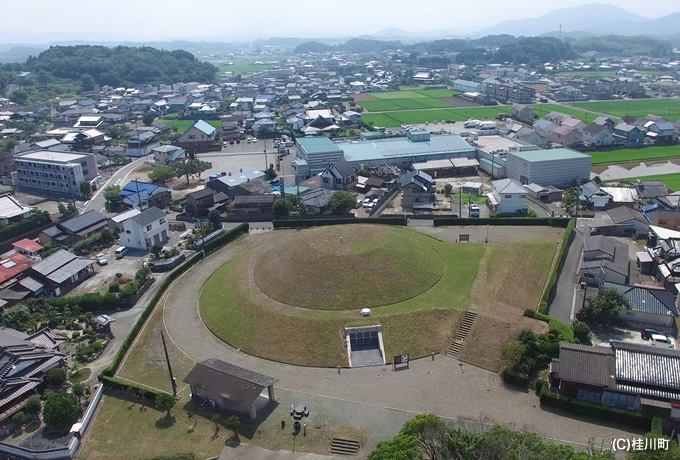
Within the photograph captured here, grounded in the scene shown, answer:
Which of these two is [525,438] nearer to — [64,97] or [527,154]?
[527,154]

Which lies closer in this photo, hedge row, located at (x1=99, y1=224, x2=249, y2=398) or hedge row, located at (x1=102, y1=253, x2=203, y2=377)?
hedge row, located at (x1=99, y1=224, x2=249, y2=398)

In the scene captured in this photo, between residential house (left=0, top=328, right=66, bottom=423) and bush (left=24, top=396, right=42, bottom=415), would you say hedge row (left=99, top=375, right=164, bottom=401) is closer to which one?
bush (left=24, top=396, right=42, bottom=415)

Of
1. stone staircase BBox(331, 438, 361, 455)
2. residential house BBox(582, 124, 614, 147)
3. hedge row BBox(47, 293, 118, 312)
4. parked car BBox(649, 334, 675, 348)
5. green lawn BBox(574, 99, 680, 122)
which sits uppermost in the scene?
green lawn BBox(574, 99, 680, 122)

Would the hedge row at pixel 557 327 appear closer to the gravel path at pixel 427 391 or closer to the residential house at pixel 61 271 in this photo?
the gravel path at pixel 427 391

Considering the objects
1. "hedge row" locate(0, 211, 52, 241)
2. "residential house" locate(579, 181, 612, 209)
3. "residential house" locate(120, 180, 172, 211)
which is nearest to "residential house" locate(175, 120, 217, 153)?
"residential house" locate(120, 180, 172, 211)

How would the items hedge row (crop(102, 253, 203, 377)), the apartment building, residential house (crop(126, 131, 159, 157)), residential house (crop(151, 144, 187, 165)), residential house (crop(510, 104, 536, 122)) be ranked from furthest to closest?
1. residential house (crop(510, 104, 536, 122))
2. residential house (crop(126, 131, 159, 157))
3. residential house (crop(151, 144, 187, 165))
4. the apartment building
5. hedge row (crop(102, 253, 203, 377))

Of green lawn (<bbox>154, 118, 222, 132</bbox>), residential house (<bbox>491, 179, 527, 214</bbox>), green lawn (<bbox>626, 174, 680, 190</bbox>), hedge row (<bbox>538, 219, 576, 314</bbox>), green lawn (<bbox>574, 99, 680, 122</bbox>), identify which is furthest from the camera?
green lawn (<bbox>154, 118, 222, 132</bbox>)
